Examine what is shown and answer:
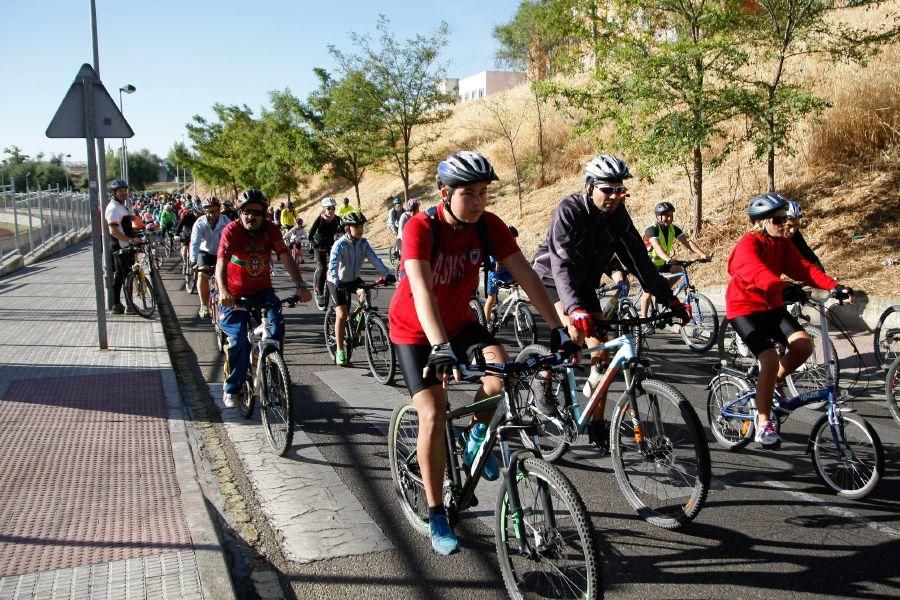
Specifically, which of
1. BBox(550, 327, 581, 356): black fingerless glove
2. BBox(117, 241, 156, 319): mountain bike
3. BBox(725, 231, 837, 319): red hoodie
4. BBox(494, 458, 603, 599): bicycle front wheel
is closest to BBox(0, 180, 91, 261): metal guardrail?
BBox(117, 241, 156, 319): mountain bike

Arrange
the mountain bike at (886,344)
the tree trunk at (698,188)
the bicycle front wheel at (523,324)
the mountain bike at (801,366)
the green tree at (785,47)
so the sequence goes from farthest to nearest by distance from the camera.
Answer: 1. the tree trunk at (698,188)
2. the green tree at (785,47)
3. the bicycle front wheel at (523,324)
4. the mountain bike at (886,344)
5. the mountain bike at (801,366)

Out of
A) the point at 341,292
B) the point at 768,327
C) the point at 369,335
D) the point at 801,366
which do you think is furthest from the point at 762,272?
the point at 341,292

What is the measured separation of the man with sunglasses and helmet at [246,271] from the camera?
6.25 m

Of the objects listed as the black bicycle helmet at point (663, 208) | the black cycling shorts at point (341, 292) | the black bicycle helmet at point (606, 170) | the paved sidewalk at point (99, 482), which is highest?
the black bicycle helmet at point (606, 170)

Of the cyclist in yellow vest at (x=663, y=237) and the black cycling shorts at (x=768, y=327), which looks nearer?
the black cycling shorts at (x=768, y=327)

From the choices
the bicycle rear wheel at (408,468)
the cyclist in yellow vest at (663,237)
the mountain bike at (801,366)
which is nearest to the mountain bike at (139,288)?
the cyclist in yellow vest at (663,237)

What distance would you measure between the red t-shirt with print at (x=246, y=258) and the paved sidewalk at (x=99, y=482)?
49.7 inches

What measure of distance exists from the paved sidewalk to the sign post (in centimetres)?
140

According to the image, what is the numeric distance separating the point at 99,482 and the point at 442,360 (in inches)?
118

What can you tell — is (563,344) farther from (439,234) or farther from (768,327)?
(768,327)

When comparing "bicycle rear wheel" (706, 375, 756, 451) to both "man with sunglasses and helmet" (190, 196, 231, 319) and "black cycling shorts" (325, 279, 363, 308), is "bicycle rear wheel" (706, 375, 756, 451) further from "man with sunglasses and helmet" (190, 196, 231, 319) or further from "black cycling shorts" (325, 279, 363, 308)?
"man with sunglasses and helmet" (190, 196, 231, 319)

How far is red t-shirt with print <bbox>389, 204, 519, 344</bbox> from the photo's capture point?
379 cm

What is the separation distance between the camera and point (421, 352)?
12.8ft

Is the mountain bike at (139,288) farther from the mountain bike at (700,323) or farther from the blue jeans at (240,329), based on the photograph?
the mountain bike at (700,323)
